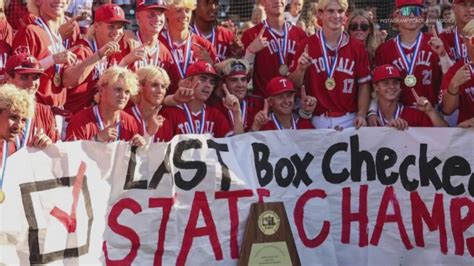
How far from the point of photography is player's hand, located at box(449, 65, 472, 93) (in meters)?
7.48

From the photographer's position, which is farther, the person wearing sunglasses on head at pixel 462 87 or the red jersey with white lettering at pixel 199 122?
the red jersey with white lettering at pixel 199 122

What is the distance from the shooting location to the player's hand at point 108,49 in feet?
24.2

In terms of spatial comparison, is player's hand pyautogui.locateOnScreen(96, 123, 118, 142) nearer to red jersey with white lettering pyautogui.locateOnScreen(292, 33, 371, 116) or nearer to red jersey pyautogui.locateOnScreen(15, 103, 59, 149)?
red jersey pyautogui.locateOnScreen(15, 103, 59, 149)

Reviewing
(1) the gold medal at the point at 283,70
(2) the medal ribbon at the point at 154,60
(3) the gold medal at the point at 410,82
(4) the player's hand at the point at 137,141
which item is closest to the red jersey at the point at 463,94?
(3) the gold medal at the point at 410,82

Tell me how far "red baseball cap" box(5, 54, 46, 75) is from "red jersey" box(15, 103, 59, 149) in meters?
0.26

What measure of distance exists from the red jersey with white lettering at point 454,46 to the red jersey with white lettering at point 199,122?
84.0 inches

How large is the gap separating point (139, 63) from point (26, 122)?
57.7 inches

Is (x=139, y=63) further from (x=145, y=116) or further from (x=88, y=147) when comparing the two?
(x=88, y=147)

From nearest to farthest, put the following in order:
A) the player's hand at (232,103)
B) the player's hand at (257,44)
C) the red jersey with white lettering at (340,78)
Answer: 1. the player's hand at (232,103)
2. the red jersey with white lettering at (340,78)
3. the player's hand at (257,44)

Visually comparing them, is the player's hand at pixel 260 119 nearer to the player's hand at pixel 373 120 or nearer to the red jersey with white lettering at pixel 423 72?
the player's hand at pixel 373 120

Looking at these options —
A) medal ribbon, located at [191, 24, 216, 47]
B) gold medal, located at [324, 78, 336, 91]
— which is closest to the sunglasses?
gold medal, located at [324, 78, 336, 91]

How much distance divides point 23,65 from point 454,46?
12.5 ft

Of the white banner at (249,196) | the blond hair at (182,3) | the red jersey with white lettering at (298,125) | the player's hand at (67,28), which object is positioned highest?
the blond hair at (182,3)

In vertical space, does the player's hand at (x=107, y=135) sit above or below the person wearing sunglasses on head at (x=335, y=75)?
below
